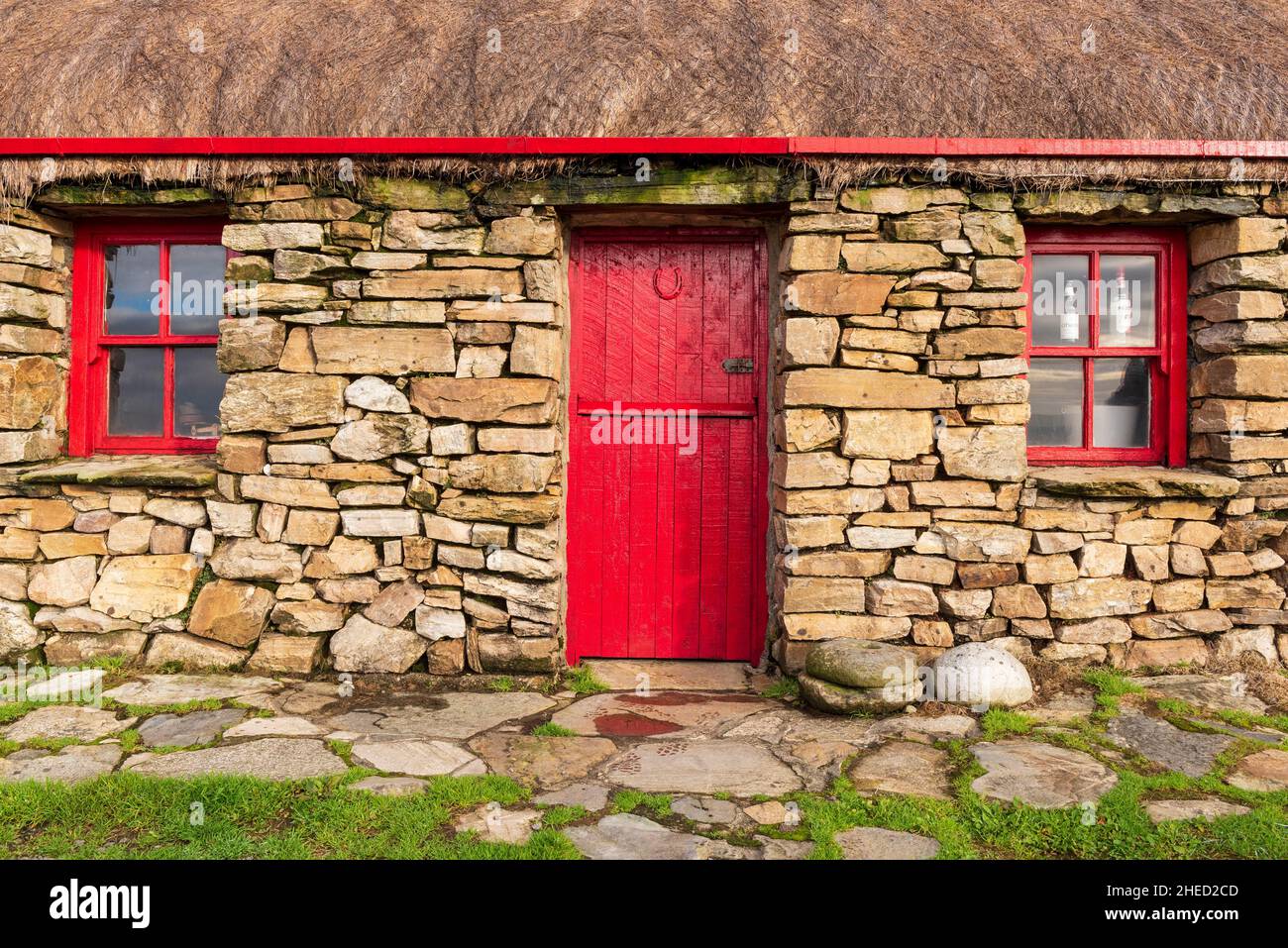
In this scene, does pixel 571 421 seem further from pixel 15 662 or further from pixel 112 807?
pixel 15 662

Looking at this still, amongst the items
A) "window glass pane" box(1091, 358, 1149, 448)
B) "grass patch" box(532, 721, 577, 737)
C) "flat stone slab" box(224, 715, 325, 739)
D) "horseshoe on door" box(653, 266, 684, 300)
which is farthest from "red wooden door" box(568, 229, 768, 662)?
"window glass pane" box(1091, 358, 1149, 448)

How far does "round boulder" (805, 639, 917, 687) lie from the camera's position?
11.5 feet

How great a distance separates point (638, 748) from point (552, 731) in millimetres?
390

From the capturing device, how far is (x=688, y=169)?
12.6 ft

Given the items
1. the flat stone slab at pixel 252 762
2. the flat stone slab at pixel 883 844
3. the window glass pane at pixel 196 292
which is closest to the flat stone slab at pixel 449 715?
the flat stone slab at pixel 252 762

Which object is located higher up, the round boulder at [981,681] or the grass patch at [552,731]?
the round boulder at [981,681]

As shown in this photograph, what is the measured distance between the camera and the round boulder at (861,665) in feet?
11.5

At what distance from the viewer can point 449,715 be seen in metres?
3.49

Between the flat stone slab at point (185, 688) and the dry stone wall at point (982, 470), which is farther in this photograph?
the dry stone wall at point (982, 470)

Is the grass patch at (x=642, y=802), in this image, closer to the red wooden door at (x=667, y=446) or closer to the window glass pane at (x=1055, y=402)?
the red wooden door at (x=667, y=446)

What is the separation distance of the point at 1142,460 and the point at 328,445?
4269mm

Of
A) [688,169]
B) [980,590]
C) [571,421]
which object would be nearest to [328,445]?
[571,421]

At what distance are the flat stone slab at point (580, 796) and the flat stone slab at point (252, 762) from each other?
0.78 metres

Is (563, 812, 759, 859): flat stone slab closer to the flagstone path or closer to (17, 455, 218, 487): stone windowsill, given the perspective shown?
the flagstone path
